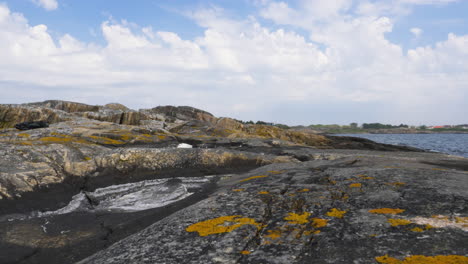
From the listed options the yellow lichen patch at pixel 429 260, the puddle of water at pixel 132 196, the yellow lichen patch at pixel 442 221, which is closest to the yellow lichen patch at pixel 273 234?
the yellow lichen patch at pixel 429 260

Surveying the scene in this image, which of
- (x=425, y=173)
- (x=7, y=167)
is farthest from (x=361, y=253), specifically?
(x=7, y=167)

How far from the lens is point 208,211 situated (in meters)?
7.48

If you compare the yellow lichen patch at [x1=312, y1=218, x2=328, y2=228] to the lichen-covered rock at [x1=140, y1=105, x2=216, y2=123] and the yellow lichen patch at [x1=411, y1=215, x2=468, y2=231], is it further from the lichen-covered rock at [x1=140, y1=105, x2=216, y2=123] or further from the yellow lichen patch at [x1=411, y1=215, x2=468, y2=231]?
the lichen-covered rock at [x1=140, y1=105, x2=216, y2=123]

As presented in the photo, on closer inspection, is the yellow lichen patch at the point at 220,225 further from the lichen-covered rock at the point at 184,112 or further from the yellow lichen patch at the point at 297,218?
the lichen-covered rock at the point at 184,112

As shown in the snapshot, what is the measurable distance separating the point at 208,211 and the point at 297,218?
7.93ft

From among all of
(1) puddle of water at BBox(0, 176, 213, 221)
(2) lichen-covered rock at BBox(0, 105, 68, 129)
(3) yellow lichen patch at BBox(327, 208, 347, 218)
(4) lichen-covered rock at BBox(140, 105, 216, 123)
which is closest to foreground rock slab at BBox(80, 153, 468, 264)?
(3) yellow lichen patch at BBox(327, 208, 347, 218)

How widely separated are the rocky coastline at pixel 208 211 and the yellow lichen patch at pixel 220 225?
0.03 m

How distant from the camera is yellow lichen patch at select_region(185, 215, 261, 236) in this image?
6.11 meters

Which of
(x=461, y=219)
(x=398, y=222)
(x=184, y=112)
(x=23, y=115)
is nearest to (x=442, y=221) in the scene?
(x=461, y=219)

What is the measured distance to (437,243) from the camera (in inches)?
185

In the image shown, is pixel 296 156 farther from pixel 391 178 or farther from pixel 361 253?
pixel 361 253

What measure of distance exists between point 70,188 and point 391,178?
581 inches

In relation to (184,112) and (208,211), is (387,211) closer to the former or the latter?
(208,211)

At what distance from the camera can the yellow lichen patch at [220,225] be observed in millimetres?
Result: 6113
